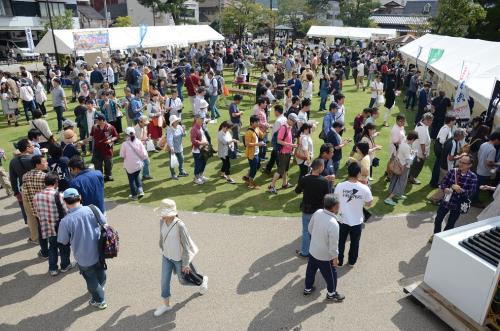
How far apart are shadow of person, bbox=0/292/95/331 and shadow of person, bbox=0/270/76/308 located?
53 cm

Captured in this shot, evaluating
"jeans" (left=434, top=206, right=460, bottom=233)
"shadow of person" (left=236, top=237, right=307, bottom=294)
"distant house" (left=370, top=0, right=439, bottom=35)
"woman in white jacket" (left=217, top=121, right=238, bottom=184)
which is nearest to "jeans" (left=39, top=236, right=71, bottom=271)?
"shadow of person" (left=236, top=237, right=307, bottom=294)

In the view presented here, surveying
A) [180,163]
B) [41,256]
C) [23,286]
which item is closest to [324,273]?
[23,286]

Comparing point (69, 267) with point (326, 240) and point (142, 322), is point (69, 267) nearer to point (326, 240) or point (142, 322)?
point (142, 322)

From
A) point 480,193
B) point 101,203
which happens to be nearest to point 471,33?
point 480,193

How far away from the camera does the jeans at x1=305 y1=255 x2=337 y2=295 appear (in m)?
4.94

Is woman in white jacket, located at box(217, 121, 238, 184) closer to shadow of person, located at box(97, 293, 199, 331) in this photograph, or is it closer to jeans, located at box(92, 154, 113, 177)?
jeans, located at box(92, 154, 113, 177)

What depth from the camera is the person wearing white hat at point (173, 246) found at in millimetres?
4559

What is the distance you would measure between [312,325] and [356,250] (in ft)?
4.96

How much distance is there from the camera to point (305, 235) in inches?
237

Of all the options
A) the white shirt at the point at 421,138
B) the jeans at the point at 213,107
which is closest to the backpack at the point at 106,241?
the white shirt at the point at 421,138

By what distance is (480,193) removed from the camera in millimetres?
8859

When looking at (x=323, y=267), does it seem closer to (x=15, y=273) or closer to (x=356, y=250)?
(x=356, y=250)

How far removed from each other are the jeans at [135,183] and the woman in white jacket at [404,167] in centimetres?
546

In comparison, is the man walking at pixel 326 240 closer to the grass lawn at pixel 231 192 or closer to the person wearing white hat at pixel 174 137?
the grass lawn at pixel 231 192
